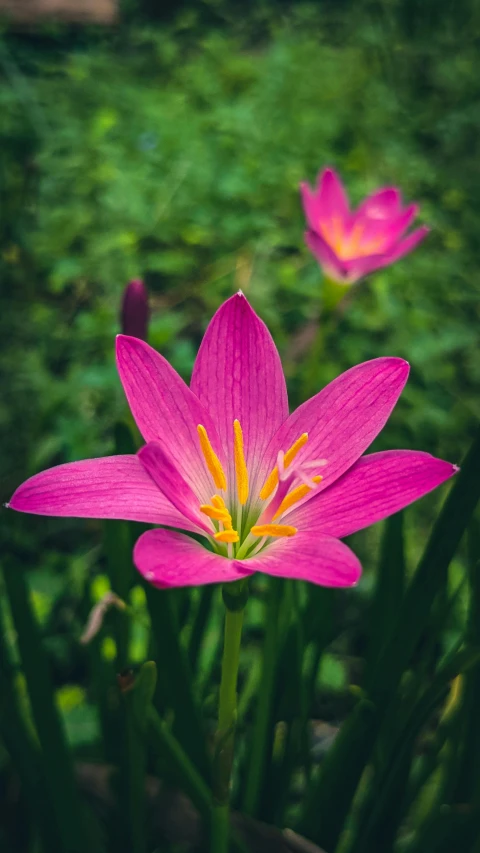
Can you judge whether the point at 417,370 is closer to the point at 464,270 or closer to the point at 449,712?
the point at 464,270

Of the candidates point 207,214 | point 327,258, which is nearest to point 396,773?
point 327,258

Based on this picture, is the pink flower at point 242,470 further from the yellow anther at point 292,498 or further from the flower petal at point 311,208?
the flower petal at point 311,208

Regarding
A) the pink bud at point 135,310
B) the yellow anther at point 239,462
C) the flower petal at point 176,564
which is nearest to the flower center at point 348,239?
the pink bud at point 135,310

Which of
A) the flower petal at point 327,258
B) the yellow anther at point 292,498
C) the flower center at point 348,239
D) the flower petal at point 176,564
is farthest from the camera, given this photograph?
A: the flower center at point 348,239

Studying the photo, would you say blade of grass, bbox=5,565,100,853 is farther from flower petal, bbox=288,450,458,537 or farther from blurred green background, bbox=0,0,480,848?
blurred green background, bbox=0,0,480,848

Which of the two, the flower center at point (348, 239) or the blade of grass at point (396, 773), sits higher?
the flower center at point (348, 239)
